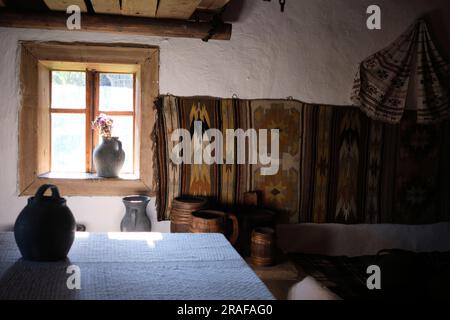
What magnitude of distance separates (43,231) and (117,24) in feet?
6.49

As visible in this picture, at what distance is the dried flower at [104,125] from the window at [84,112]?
0.74ft

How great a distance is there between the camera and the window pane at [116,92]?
149 inches

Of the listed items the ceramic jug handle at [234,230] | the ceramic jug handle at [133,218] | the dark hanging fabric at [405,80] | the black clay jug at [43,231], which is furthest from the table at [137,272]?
the dark hanging fabric at [405,80]

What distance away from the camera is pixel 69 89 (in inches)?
148

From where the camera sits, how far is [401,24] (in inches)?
151

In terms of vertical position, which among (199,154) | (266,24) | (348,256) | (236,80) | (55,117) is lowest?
(348,256)

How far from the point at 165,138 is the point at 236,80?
71cm

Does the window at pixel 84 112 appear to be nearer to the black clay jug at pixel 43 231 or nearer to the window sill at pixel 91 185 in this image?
the window sill at pixel 91 185

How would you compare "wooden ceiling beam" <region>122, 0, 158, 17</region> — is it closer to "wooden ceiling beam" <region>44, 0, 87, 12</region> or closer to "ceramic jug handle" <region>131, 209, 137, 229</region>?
"wooden ceiling beam" <region>44, 0, 87, 12</region>

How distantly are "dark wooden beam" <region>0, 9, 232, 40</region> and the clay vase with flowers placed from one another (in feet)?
2.23

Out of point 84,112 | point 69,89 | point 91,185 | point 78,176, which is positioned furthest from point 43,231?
point 69,89

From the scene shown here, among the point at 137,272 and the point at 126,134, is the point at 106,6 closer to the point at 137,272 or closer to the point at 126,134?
the point at 126,134

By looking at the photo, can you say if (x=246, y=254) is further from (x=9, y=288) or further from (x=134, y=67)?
(x=9, y=288)
